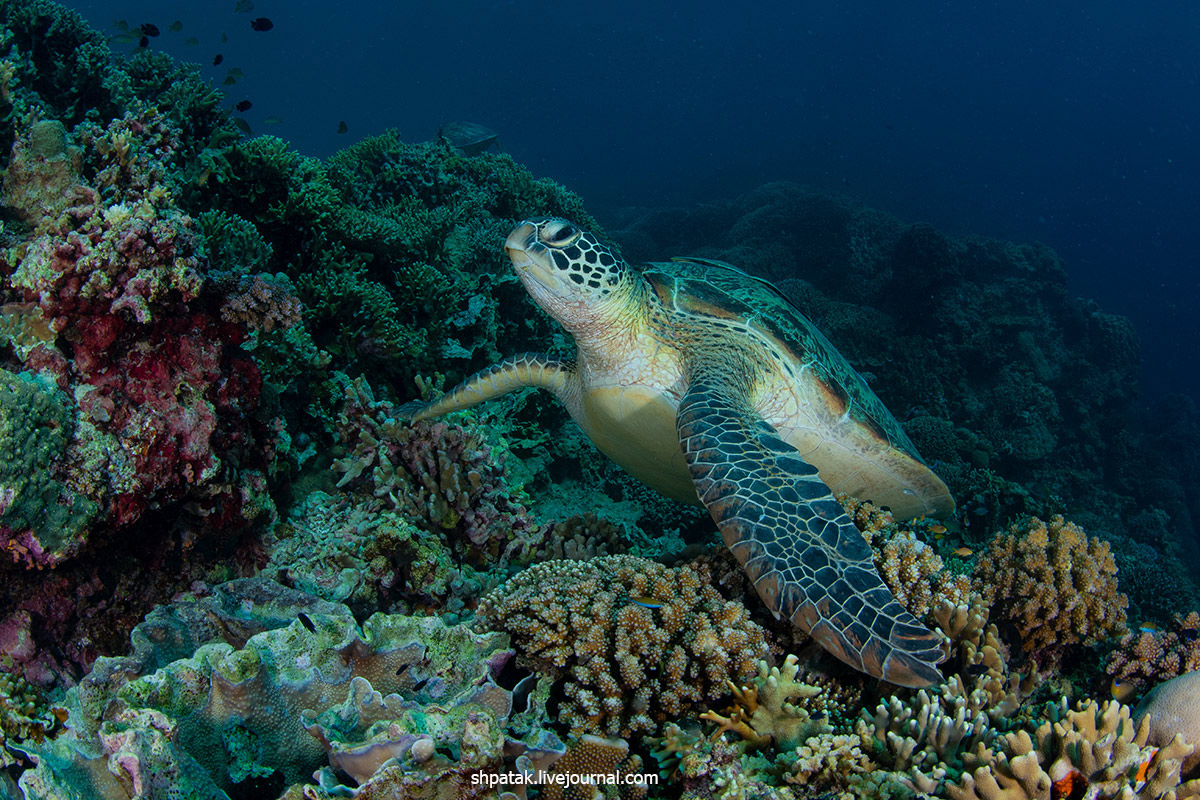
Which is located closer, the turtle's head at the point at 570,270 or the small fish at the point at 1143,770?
the small fish at the point at 1143,770

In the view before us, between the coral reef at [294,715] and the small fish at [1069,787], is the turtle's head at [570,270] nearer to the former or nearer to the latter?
the coral reef at [294,715]

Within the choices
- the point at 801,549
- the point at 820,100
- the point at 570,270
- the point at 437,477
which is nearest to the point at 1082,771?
the point at 801,549

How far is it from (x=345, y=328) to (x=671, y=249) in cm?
1368

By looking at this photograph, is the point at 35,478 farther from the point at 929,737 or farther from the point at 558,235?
the point at 929,737

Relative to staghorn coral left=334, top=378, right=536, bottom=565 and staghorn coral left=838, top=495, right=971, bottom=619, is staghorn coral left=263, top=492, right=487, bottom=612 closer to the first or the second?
staghorn coral left=334, top=378, right=536, bottom=565

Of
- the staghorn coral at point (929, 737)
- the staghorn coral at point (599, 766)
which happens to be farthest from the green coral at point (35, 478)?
the staghorn coral at point (929, 737)

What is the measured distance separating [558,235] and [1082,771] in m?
3.08

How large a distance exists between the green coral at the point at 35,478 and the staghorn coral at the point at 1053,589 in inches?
142

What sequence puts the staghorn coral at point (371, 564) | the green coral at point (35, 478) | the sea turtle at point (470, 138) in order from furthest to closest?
1. the sea turtle at point (470, 138)
2. the staghorn coral at point (371, 564)
3. the green coral at point (35, 478)

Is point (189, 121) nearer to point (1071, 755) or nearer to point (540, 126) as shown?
point (1071, 755)

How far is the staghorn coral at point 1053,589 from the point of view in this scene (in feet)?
7.97

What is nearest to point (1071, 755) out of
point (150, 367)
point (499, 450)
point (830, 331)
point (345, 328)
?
point (499, 450)

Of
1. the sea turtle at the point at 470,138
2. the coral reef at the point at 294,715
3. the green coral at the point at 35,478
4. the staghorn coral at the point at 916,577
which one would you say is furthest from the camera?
the sea turtle at the point at 470,138

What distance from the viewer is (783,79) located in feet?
251
